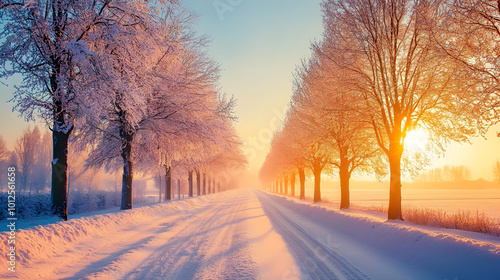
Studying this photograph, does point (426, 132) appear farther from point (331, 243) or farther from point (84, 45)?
point (84, 45)

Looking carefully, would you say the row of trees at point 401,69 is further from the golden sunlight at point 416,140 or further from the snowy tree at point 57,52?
the snowy tree at point 57,52

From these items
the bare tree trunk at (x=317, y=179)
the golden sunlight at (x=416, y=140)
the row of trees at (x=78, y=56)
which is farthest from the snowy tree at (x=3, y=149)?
the golden sunlight at (x=416, y=140)

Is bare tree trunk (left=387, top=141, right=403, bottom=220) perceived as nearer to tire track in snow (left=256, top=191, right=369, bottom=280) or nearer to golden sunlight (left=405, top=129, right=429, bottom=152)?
golden sunlight (left=405, top=129, right=429, bottom=152)

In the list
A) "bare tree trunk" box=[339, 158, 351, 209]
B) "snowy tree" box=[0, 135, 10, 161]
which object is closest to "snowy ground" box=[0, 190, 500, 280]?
"bare tree trunk" box=[339, 158, 351, 209]

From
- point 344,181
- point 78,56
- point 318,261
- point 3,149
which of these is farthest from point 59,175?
point 3,149

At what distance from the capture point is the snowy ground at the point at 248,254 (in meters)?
4.76

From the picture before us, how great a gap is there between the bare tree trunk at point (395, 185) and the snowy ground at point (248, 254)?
7.99 ft

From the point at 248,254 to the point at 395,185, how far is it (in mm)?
7670

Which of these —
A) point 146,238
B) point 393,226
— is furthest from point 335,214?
point 146,238

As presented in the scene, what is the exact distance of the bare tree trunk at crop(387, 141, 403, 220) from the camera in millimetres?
10281

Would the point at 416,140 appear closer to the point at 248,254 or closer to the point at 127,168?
the point at 248,254

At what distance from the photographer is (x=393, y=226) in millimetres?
7543

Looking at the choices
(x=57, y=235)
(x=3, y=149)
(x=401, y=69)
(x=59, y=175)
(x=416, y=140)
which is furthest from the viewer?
(x=3, y=149)

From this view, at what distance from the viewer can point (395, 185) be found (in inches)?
417
